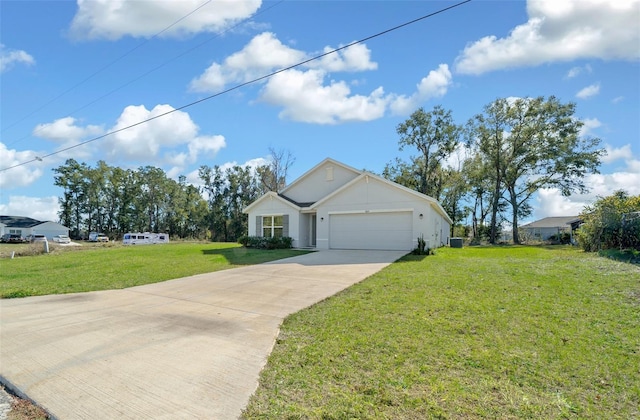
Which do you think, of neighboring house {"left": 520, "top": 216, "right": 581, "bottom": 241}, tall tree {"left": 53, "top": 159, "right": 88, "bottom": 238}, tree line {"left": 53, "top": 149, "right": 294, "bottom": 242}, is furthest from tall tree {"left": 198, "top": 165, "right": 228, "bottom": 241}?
neighboring house {"left": 520, "top": 216, "right": 581, "bottom": 241}

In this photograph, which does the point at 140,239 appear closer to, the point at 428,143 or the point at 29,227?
the point at 29,227

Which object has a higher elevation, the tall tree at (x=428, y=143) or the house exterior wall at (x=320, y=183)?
the tall tree at (x=428, y=143)

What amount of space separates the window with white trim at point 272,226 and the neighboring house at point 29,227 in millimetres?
50014

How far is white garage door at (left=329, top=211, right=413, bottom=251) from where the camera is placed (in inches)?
687

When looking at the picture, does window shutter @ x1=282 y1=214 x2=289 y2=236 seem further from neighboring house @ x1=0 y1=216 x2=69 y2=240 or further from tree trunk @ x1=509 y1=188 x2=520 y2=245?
neighboring house @ x1=0 y1=216 x2=69 y2=240

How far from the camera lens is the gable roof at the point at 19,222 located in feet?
182

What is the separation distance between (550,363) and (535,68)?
12.5 meters

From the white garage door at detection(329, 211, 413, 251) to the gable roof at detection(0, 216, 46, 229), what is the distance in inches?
2377

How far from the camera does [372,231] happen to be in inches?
716

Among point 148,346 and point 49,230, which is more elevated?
point 49,230

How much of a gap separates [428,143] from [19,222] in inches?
2615

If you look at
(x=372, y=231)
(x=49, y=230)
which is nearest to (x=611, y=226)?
(x=372, y=231)

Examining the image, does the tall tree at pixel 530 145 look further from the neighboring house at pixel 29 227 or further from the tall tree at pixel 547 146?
the neighboring house at pixel 29 227

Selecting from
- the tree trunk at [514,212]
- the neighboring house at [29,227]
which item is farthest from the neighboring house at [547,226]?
the neighboring house at [29,227]
